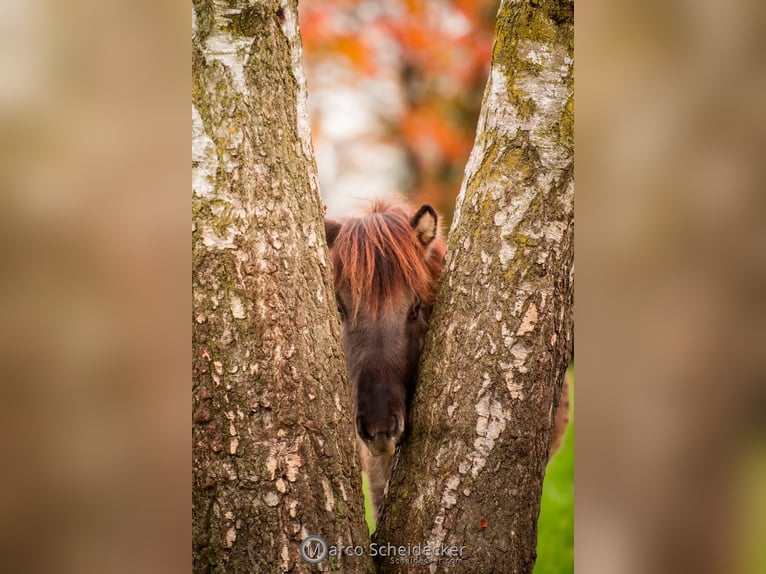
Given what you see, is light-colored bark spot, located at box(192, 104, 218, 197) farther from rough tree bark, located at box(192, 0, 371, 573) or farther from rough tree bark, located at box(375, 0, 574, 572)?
rough tree bark, located at box(375, 0, 574, 572)

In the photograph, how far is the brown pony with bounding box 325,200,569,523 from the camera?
216 centimetres

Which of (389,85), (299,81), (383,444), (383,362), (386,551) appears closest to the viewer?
(299,81)

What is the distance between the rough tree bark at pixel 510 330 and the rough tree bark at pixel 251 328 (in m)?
0.35

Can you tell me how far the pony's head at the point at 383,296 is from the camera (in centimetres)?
219

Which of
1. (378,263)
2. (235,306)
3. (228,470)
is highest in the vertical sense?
(378,263)

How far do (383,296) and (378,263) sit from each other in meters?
0.14

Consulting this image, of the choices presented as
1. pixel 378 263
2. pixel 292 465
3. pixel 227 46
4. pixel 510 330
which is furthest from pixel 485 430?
pixel 227 46

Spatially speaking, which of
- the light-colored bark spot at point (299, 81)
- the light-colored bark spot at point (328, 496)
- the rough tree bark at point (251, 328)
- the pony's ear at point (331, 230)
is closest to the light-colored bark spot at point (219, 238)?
the rough tree bark at point (251, 328)

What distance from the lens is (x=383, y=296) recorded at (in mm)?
2354

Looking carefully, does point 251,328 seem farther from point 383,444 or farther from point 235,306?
point 383,444
